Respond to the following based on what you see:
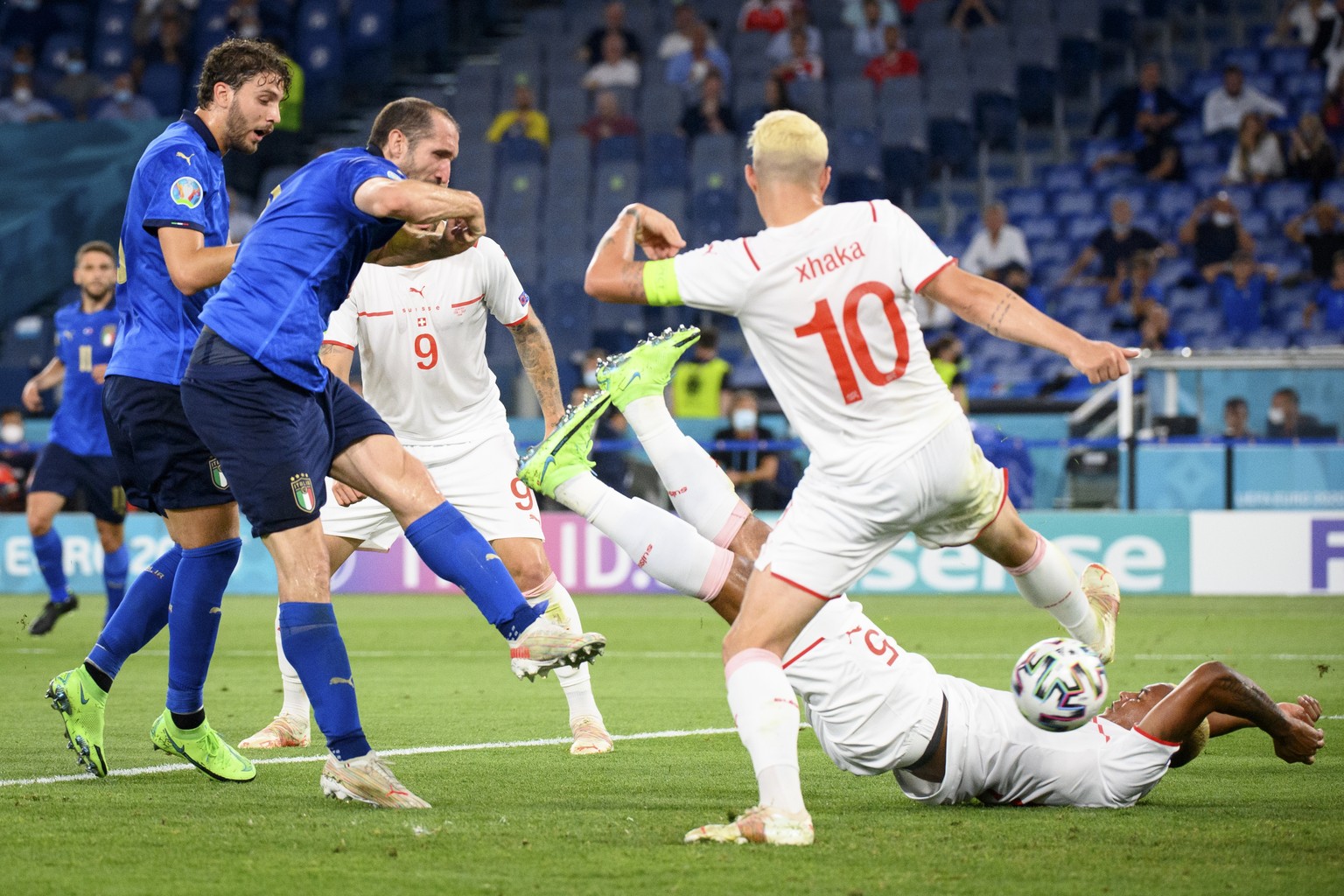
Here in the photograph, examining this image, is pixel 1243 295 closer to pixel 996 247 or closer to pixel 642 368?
pixel 996 247

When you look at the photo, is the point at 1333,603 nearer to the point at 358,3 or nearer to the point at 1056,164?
the point at 1056,164

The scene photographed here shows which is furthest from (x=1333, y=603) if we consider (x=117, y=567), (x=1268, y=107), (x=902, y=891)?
(x=902, y=891)

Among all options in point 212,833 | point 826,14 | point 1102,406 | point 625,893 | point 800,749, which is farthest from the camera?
point 826,14

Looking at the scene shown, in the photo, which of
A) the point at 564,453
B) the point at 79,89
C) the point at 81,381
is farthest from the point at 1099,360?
the point at 79,89

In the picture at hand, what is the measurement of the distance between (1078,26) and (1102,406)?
732 cm

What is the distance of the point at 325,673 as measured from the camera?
16.1 feet

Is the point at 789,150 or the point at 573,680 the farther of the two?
the point at 573,680

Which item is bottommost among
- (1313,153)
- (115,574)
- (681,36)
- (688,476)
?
(115,574)

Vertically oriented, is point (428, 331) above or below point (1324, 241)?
above

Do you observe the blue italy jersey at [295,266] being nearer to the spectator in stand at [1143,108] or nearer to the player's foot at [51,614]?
the player's foot at [51,614]

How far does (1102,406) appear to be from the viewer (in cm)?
1458

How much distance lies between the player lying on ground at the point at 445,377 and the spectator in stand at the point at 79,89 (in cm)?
1589

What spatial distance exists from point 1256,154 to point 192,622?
1552cm

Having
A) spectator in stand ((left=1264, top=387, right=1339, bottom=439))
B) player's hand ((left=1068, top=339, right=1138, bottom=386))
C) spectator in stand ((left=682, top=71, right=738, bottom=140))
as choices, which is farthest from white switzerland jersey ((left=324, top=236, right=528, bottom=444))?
spectator in stand ((left=682, top=71, right=738, bottom=140))
